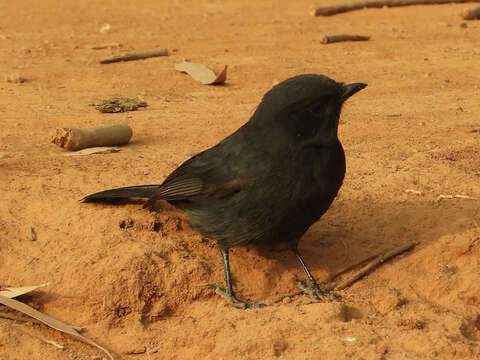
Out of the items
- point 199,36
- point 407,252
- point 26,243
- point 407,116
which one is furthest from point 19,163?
point 199,36

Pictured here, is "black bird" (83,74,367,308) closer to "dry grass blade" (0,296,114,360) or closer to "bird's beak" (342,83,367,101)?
"bird's beak" (342,83,367,101)

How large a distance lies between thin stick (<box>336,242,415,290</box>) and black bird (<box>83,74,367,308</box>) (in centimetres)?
17

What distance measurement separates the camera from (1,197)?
4.91 meters

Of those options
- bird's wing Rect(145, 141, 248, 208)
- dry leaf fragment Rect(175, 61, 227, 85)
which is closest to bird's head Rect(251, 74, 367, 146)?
bird's wing Rect(145, 141, 248, 208)

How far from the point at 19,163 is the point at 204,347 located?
2.28 meters

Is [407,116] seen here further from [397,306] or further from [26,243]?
[26,243]

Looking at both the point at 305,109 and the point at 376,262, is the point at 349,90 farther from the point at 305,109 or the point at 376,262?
the point at 376,262

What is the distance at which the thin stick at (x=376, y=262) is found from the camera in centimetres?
453

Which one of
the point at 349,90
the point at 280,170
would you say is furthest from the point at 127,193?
the point at 349,90

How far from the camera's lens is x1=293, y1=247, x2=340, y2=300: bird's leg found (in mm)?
4402

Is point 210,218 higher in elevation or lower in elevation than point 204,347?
higher

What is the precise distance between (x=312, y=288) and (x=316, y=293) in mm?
61

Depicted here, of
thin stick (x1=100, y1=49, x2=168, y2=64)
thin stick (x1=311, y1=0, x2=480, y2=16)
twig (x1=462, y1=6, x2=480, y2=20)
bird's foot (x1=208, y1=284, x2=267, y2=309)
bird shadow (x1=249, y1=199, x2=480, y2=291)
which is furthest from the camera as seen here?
thin stick (x1=311, y1=0, x2=480, y2=16)

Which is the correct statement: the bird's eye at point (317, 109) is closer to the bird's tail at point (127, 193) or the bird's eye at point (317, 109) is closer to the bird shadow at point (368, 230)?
the bird shadow at point (368, 230)
